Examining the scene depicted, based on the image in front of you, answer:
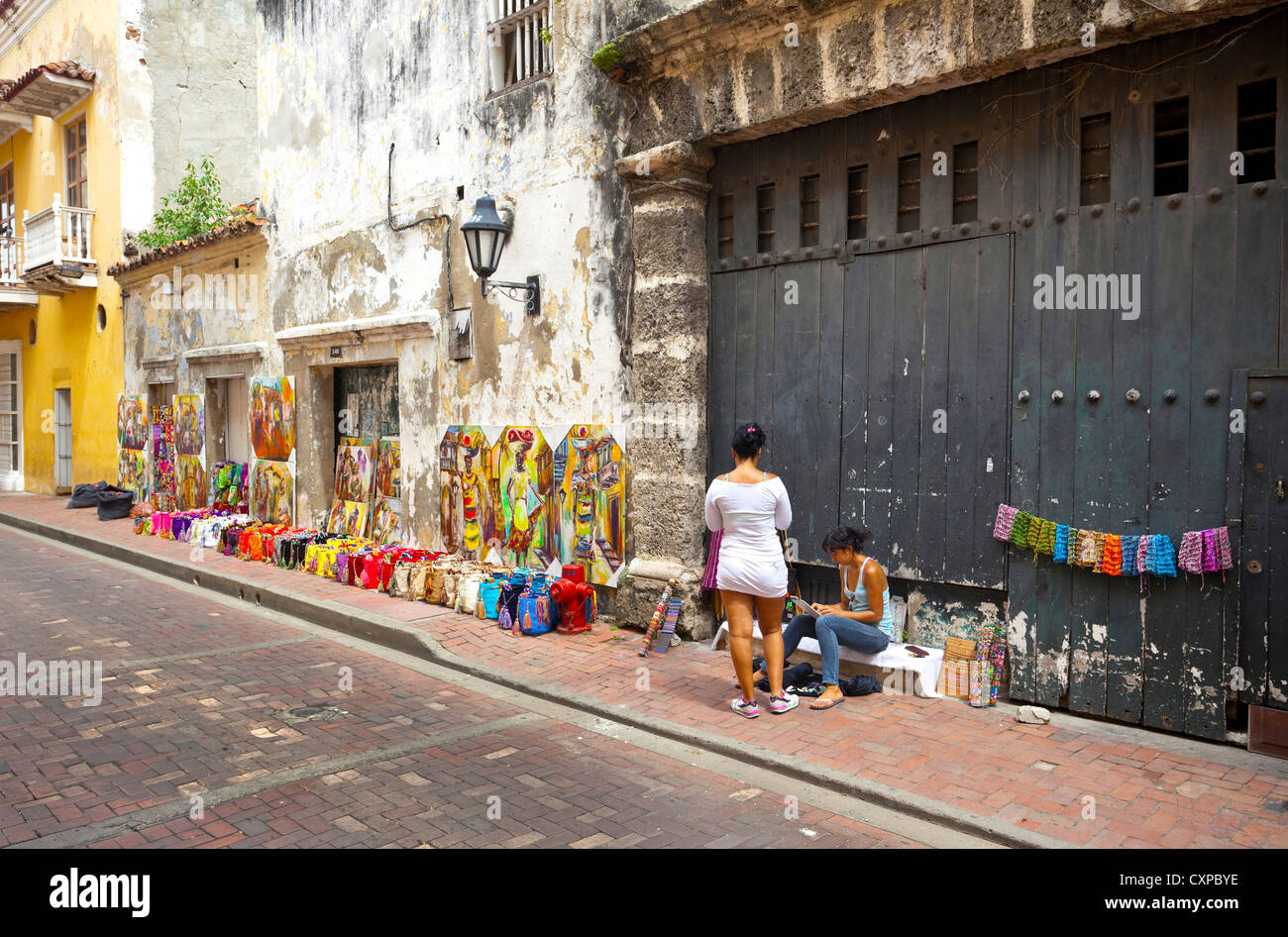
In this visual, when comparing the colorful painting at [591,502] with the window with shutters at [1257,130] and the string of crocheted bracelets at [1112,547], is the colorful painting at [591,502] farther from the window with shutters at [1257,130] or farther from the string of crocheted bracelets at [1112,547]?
the window with shutters at [1257,130]

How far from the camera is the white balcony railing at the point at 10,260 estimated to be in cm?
1872

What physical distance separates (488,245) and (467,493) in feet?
8.27

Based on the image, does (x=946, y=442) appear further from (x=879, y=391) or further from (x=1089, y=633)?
(x=1089, y=633)

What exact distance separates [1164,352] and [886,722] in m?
2.60

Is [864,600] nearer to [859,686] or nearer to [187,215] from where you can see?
[859,686]

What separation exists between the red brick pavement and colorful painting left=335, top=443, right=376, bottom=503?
4.02m

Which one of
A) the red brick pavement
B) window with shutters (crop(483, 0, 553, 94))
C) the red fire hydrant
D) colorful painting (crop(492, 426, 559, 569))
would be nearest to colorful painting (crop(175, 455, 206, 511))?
the red brick pavement

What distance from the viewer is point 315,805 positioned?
4.31m

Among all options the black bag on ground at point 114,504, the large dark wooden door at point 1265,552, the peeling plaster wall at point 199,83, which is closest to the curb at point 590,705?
the large dark wooden door at point 1265,552

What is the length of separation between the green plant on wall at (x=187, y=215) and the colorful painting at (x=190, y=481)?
375 cm

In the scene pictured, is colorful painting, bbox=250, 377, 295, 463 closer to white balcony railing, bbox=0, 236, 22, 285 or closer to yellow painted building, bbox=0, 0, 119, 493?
yellow painted building, bbox=0, 0, 119, 493

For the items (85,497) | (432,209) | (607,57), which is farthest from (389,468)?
(85,497)

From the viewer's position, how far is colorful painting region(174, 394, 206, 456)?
13.9 metres

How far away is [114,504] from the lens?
1521 cm
